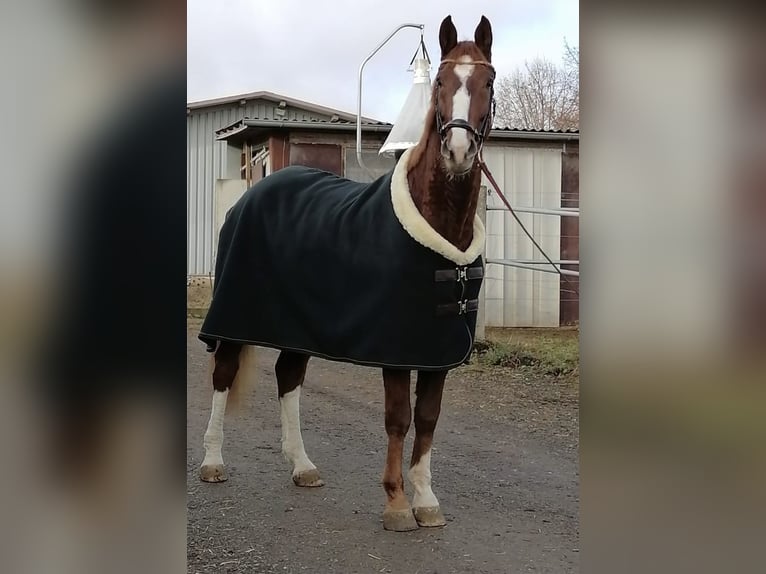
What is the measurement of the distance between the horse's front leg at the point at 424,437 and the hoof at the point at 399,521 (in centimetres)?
5

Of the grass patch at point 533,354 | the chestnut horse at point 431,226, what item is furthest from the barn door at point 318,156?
the chestnut horse at point 431,226

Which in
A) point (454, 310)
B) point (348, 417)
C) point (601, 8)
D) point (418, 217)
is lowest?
point (348, 417)

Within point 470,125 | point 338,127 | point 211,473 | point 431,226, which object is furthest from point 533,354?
point 470,125

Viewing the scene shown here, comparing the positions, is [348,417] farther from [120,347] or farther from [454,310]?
[120,347]

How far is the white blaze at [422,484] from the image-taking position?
246cm

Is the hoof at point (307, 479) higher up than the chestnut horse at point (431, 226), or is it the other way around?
the chestnut horse at point (431, 226)

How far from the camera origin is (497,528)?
93.3 inches

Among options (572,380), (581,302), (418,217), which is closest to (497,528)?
(418,217)

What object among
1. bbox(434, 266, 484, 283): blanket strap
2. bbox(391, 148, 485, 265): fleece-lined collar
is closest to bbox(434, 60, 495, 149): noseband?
bbox(391, 148, 485, 265): fleece-lined collar

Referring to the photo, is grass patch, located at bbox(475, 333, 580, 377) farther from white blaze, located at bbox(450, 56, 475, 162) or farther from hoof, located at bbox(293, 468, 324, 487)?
white blaze, located at bbox(450, 56, 475, 162)

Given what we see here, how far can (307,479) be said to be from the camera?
291 cm

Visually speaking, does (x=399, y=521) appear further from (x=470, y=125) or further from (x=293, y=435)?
(x=470, y=125)

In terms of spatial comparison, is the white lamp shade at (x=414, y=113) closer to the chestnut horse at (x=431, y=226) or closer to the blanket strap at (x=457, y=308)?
the chestnut horse at (x=431, y=226)

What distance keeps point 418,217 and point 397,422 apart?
74 centimetres
